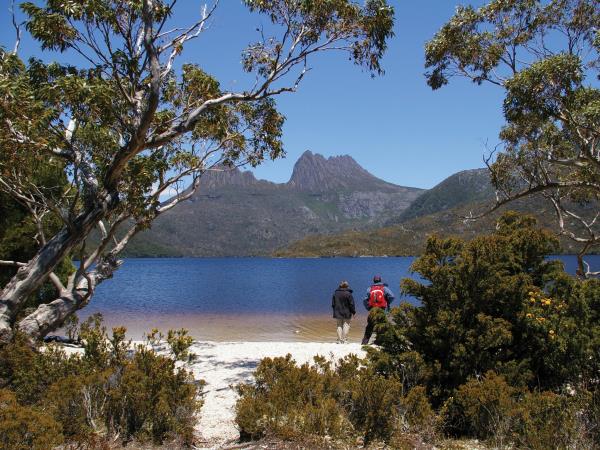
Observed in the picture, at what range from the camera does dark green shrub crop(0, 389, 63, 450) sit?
405 cm

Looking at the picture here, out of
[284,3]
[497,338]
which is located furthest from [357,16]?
[497,338]

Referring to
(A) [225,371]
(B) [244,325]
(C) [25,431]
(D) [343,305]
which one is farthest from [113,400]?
(B) [244,325]

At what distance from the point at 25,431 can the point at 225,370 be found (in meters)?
7.13

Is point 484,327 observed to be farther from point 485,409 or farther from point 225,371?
point 225,371

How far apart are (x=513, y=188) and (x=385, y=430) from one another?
10.8 m

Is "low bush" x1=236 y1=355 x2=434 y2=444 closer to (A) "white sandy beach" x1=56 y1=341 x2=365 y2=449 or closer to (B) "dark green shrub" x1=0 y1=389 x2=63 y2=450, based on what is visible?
(A) "white sandy beach" x1=56 y1=341 x2=365 y2=449

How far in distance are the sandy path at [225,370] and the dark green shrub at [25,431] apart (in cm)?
203

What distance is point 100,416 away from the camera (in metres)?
5.62

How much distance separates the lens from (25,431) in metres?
4.19

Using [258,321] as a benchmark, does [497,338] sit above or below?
above

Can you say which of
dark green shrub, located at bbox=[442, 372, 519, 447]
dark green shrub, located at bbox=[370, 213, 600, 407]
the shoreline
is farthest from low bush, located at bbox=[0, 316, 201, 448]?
the shoreline

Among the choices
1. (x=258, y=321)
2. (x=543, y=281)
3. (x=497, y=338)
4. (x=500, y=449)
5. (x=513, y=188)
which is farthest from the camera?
(x=258, y=321)

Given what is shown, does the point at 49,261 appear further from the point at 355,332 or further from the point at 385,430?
the point at 355,332

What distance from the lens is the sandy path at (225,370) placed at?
6.44 m
